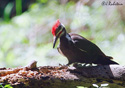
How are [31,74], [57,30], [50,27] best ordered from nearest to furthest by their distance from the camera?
[31,74]
[57,30]
[50,27]

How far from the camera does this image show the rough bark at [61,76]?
2369 millimetres

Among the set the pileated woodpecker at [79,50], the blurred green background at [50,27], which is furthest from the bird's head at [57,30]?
the blurred green background at [50,27]

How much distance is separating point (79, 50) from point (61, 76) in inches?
27.6

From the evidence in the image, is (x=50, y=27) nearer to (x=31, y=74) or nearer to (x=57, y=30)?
(x=57, y=30)

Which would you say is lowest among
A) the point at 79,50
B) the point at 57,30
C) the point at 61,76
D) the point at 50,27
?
the point at 61,76

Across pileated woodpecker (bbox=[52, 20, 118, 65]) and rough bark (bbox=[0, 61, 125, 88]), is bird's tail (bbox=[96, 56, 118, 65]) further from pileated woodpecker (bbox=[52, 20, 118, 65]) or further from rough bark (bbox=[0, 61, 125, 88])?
rough bark (bbox=[0, 61, 125, 88])

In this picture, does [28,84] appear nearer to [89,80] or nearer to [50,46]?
[89,80]

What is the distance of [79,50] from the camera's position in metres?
3.15

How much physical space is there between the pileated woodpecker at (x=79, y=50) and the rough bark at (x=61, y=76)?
42 centimetres

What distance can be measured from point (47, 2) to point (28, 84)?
Result: 4.31m

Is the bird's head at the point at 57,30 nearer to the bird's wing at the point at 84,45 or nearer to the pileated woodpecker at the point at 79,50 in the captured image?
the pileated woodpecker at the point at 79,50

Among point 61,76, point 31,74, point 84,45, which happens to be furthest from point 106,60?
point 31,74

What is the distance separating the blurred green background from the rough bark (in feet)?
7.03

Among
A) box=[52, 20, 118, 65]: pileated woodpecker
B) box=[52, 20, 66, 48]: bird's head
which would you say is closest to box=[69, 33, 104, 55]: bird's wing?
box=[52, 20, 118, 65]: pileated woodpecker
